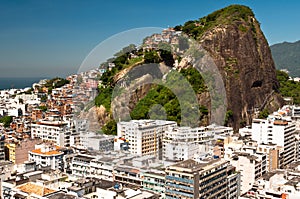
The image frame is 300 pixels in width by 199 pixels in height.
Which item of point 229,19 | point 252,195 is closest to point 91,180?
point 252,195

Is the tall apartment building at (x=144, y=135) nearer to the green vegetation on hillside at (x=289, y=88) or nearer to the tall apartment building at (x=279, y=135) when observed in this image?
the tall apartment building at (x=279, y=135)

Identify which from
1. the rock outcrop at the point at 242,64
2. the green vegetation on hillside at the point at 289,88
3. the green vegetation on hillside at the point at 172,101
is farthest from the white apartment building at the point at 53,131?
the green vegetation on hillside at the point at 289,88

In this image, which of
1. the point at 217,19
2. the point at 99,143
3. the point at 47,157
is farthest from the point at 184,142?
the point at 217,19

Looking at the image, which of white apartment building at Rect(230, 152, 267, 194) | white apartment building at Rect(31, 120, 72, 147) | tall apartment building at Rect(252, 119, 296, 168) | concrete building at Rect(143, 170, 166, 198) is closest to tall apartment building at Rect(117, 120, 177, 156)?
white apartment building at Rect(31, 120, 72, 147)

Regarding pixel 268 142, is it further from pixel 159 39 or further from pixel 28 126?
pixel 28 126

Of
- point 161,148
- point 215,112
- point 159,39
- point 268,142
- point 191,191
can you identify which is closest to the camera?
point 191,191

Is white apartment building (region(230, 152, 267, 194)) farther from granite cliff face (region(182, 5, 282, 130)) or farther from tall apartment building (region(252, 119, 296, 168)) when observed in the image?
granite cliff face (region(182, 5, 282, 130))

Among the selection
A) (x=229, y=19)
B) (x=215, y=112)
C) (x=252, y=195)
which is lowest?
(x=252, y=195)

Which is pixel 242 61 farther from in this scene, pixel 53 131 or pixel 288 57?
pixel 288 57
